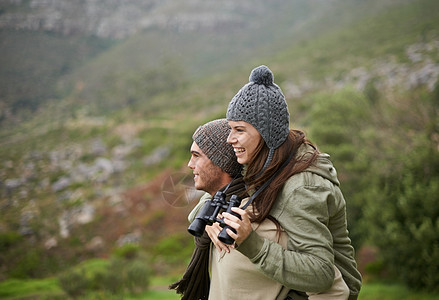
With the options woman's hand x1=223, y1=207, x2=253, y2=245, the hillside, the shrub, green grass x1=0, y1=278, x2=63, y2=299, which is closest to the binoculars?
woman's hand x1=223, y1=207, x2=253, y2=245

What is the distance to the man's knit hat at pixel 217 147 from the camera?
224cm

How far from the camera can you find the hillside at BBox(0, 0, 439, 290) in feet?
61.0

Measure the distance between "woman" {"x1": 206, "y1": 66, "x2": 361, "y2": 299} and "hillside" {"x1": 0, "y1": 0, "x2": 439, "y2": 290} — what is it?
2.56 ft

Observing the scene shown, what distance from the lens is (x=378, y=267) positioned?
52.9ft

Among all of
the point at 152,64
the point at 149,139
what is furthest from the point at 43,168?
the point at 152,64

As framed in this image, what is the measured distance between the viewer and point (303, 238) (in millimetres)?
1665

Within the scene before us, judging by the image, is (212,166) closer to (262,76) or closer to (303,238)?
(262,76)

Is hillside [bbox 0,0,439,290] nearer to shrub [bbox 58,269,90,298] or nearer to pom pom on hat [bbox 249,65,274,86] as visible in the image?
pom pom on hat [bbox 249,65,274,86]

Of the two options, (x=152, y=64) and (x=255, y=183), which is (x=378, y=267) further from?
(x=152, y=64)

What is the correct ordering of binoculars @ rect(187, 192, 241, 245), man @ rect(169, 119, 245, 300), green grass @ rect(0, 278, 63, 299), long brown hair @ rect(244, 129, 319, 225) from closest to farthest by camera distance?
binoculars @ rect(187, 192, 241, 245) < long brown hair @ rect(244, 129, 319, 225) < man @ rect(169, 119, 245, 300) < green grass @ rect(0, 278, 63, 299)

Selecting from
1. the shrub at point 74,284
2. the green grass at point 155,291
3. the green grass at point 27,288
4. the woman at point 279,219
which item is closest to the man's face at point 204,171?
the woman at point 279,219

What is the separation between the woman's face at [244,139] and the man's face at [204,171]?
1.00 ft

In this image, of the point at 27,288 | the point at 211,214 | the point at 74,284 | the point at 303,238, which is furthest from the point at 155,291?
the point at 303,238

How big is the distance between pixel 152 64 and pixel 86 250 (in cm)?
5036
